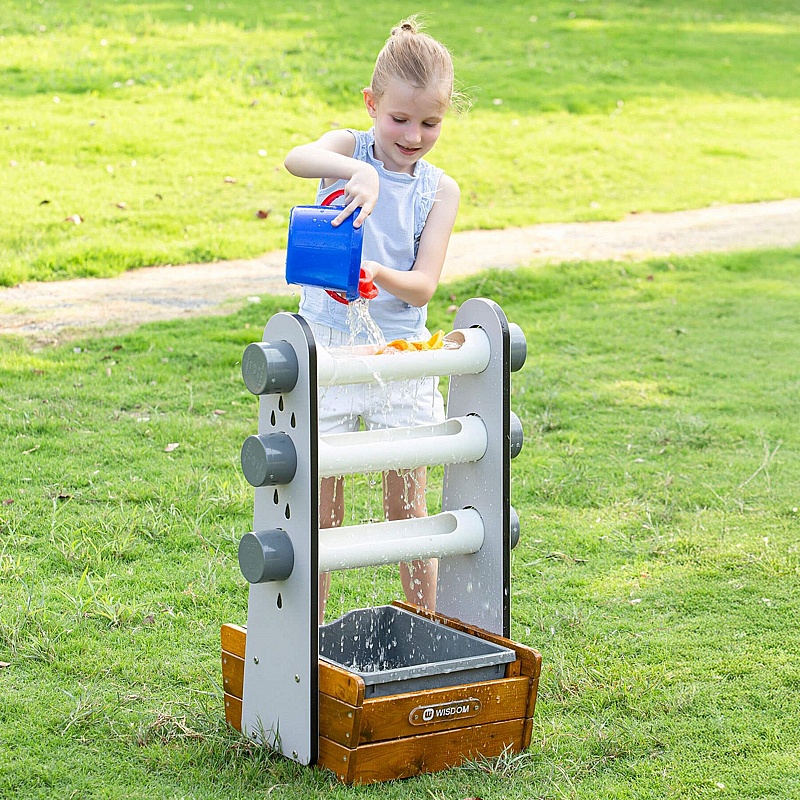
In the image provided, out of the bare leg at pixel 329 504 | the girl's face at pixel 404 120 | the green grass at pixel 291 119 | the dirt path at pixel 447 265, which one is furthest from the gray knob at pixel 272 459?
the green grass at pixel 291 119

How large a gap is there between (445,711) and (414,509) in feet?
2.37

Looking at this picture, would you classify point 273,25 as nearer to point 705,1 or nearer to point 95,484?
point 705,1

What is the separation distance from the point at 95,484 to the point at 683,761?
2702mm

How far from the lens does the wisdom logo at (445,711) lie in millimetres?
2873

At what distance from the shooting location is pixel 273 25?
17.0 meters

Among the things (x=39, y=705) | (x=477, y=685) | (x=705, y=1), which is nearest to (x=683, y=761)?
(x=477, y=685)

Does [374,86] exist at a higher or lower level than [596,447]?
higher

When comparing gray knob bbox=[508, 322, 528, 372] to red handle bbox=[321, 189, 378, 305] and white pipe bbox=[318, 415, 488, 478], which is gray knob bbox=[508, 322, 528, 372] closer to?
white pipe bbox=[318, 415, 488, 478]

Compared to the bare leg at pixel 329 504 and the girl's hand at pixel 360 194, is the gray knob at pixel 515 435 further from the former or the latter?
the girl's hand at pixel 360 194

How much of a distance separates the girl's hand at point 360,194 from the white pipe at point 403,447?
1.79 ft

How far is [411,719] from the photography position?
287 centimetres

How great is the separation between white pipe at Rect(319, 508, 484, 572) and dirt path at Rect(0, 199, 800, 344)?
14.1ft

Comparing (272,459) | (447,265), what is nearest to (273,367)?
(272,459)

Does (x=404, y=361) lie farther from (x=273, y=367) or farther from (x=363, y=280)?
(x=273, y=367)
